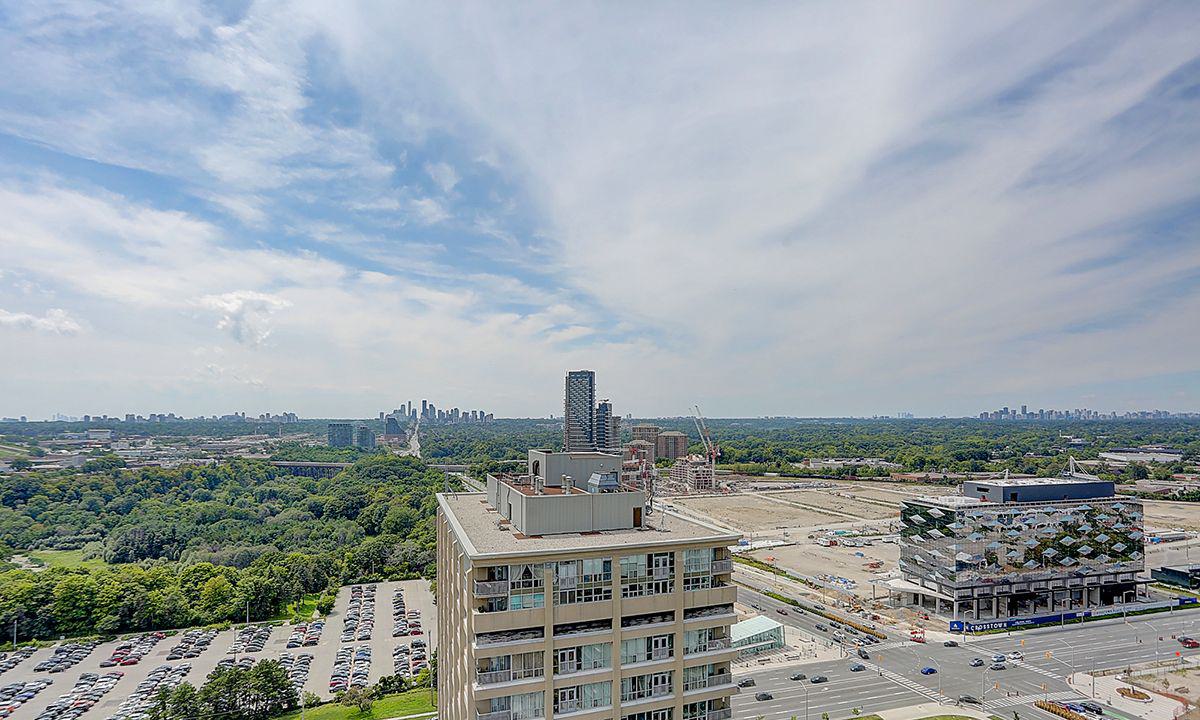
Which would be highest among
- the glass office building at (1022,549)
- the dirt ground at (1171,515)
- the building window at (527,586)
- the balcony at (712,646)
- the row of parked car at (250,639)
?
the building window at (527,586)

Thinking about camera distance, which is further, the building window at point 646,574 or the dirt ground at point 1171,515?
the dirt ground at point 1171,515

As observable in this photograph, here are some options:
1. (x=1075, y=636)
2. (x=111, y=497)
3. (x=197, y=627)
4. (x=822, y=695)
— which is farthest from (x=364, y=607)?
(x=111, y=497)

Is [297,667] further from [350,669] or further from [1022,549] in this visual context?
[1022,549]

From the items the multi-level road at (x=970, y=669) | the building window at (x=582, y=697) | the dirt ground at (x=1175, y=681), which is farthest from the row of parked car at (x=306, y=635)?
the dirt ground at (x=1175, y=681)

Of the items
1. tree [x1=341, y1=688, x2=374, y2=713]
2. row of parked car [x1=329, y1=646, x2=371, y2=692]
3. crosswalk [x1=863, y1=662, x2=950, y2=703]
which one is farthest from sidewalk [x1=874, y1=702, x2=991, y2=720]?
row of parked car [x1=329, y1=646, x2=371, y2=692]

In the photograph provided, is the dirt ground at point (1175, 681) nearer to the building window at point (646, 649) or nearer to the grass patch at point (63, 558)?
the building window at point (646, 649)

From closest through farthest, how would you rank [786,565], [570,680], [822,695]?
[570,680] → [822,695] → [786,565]

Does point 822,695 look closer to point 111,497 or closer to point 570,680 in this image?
point 570,680
